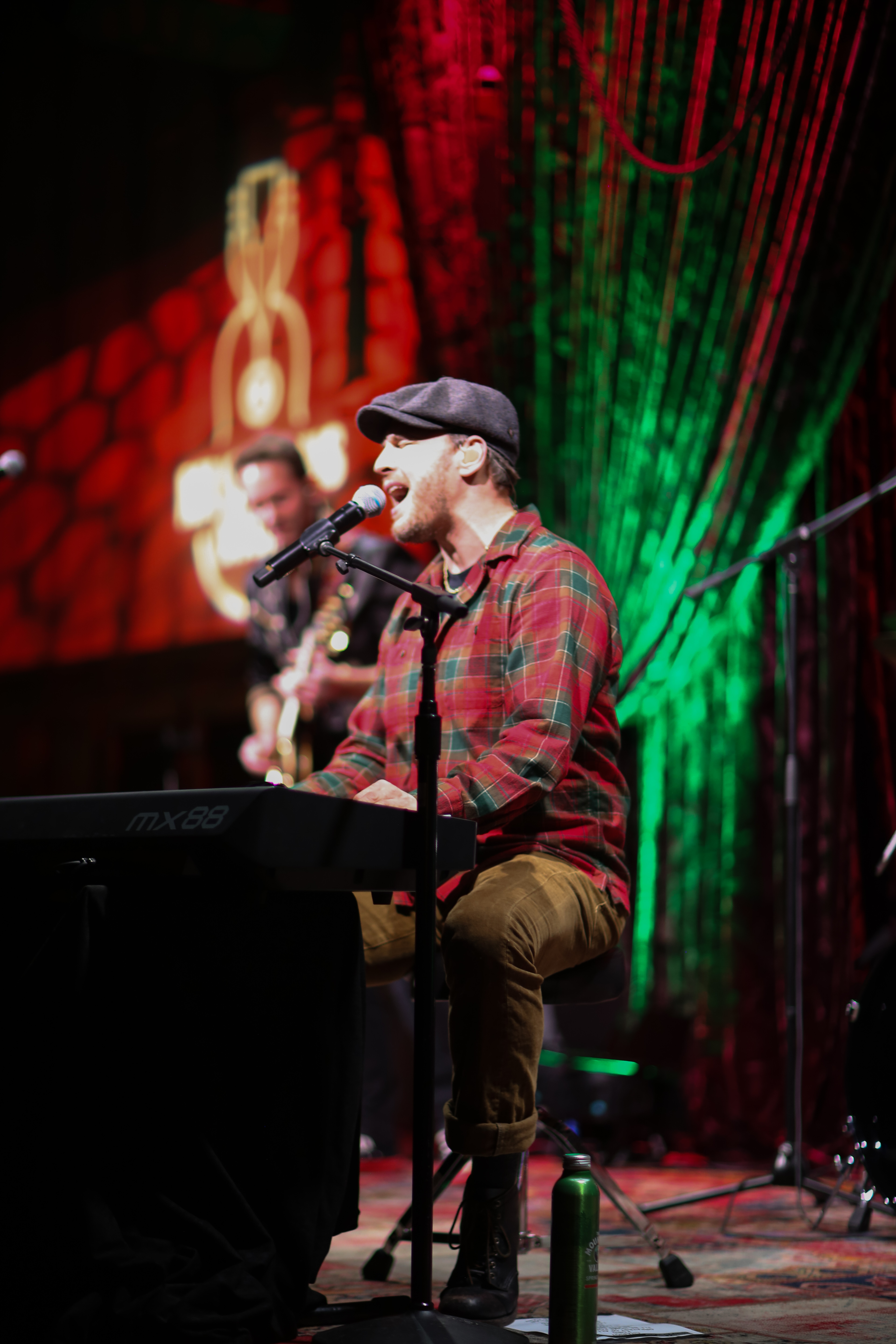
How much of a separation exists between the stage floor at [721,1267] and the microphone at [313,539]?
97 cm

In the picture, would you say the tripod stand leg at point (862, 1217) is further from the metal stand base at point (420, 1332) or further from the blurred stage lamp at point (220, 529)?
the blurred stage lamp at point (220, 529)

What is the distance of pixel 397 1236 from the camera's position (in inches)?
76.5

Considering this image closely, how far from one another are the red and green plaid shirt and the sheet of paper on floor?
537 mm

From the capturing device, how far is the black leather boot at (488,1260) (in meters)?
1.64

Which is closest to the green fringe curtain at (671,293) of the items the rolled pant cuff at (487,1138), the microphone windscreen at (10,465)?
the microphone windscreen at (10,465)

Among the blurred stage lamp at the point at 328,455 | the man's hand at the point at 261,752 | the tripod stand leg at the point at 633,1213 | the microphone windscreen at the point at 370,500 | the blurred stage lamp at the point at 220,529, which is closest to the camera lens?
the microphone windscreen at the point at 370,500

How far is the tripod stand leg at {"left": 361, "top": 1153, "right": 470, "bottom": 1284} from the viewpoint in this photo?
6.28ft

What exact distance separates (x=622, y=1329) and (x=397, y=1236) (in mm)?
420

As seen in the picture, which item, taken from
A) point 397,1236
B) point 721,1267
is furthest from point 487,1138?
point 721,1267

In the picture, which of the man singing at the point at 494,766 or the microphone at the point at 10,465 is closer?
the man singing at the point at 494,766

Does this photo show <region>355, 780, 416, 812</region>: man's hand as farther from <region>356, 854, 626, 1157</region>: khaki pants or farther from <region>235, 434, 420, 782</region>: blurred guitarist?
<region>235, 434, 420, 782</region>: blurred guitarist

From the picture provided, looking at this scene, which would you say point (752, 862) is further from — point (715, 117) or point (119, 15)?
point (119, 15)

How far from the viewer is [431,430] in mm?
2088

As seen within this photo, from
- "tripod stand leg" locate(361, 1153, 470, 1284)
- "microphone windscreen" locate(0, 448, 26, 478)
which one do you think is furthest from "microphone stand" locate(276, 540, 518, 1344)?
"microphone windscreen" locate(0, 448, 26, 478)
